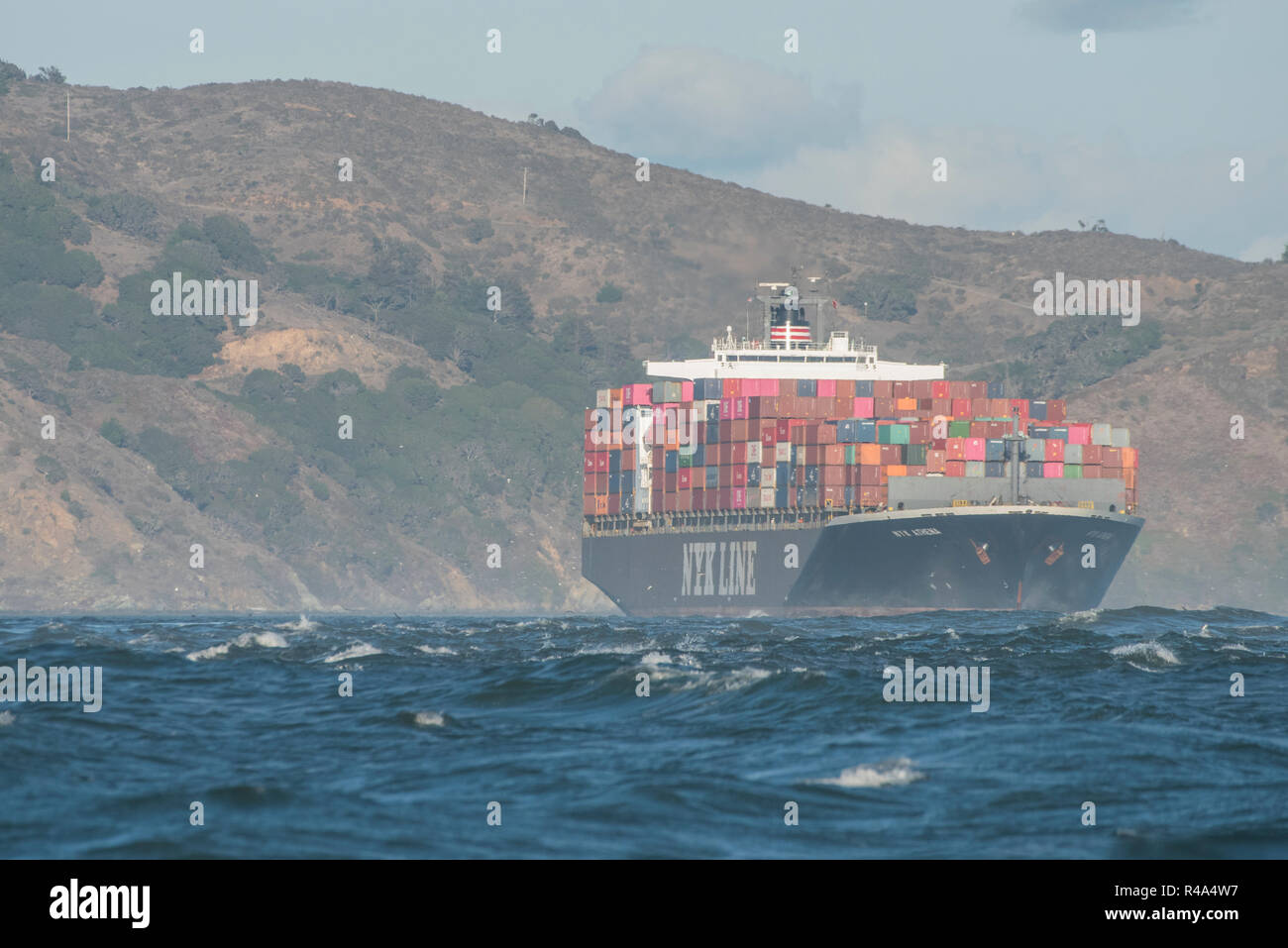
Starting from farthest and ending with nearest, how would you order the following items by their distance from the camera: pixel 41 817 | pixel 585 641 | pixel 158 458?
pixel 158 458, pixel 585 641, pixel 41 817

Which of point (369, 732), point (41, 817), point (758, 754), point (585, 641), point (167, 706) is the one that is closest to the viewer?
point (41, 817)

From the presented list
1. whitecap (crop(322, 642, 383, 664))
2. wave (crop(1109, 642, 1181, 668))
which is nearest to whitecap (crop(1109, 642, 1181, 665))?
wave (crop(1109, 642, 1181, 668))

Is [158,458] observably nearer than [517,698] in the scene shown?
No

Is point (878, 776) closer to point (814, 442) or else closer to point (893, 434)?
point (893, 434)

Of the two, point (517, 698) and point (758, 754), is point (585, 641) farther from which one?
point (758, 754)

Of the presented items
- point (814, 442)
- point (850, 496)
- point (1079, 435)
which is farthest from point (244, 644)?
point (1079, 435)

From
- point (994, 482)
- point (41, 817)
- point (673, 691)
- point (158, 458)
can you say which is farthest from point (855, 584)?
point (158, 458)
